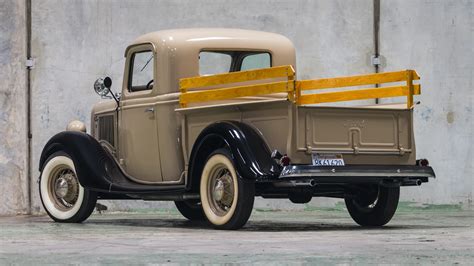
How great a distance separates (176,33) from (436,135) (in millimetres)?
4679

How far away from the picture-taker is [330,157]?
31.7ft

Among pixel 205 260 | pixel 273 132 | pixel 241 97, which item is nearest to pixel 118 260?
pixel 205 260

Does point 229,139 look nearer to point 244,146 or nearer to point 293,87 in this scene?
point 244,146

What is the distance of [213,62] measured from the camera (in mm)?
11219

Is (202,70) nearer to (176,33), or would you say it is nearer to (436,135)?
(176,33)

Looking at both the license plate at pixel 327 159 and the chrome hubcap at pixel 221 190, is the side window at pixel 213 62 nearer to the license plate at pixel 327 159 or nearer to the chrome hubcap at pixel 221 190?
the chrome hubcap at pixel 221 190

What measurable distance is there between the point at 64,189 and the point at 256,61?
251 cm

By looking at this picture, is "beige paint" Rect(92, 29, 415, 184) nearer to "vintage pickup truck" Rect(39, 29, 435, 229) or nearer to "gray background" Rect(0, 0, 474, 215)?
"vintage pickup truck" Rect(39, 29, 435, 229)

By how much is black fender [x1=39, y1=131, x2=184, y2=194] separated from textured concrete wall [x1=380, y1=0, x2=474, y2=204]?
453 centimetres

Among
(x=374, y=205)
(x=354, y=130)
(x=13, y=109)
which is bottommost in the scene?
A: (x=374, y=205)

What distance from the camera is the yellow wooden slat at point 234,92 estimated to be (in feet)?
31.2

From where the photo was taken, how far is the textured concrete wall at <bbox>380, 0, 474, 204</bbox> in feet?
46.8

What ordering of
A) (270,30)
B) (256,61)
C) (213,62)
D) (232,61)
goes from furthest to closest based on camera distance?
(270,30), (232,61), (256,61), (213,62)

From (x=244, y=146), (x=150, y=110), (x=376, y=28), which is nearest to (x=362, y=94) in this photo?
(x=244, y=146)
